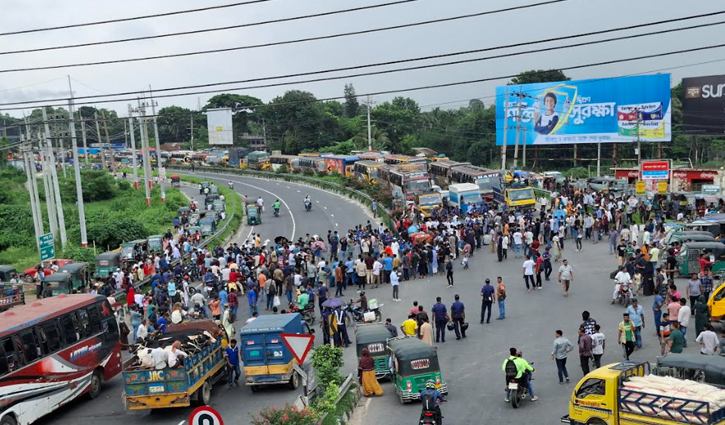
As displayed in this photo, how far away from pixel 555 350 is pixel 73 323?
11.9 meters

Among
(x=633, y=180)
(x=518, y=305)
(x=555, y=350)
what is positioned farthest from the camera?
(x=633, y=180)

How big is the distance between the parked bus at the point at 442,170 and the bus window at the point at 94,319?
142 feet

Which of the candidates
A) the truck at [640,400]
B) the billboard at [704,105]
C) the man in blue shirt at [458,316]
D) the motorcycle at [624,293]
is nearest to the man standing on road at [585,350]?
the truck at [640,400]

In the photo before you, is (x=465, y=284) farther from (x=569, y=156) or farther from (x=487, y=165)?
(x=487, y=165)

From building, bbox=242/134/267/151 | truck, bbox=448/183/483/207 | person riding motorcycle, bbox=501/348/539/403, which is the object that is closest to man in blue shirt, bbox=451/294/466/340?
person riding motorcycle, bbox=501/348/539/403

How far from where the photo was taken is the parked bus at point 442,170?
204 ft

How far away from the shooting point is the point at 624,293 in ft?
76.4

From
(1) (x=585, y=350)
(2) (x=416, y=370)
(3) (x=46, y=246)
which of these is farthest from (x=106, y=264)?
(1) (x=585, y=350)

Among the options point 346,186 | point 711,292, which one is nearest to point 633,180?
point 346,186

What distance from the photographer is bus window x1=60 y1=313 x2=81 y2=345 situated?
18156mm

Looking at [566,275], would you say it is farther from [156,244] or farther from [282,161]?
[282,161]

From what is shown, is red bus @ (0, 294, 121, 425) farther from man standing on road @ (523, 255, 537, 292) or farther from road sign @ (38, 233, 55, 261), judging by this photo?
road sign @ (38, 233, 55, 261)

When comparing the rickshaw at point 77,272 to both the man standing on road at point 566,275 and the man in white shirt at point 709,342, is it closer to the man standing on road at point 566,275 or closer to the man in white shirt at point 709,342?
the man standing on road at point 566,275

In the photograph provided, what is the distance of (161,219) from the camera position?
62.6 metres
